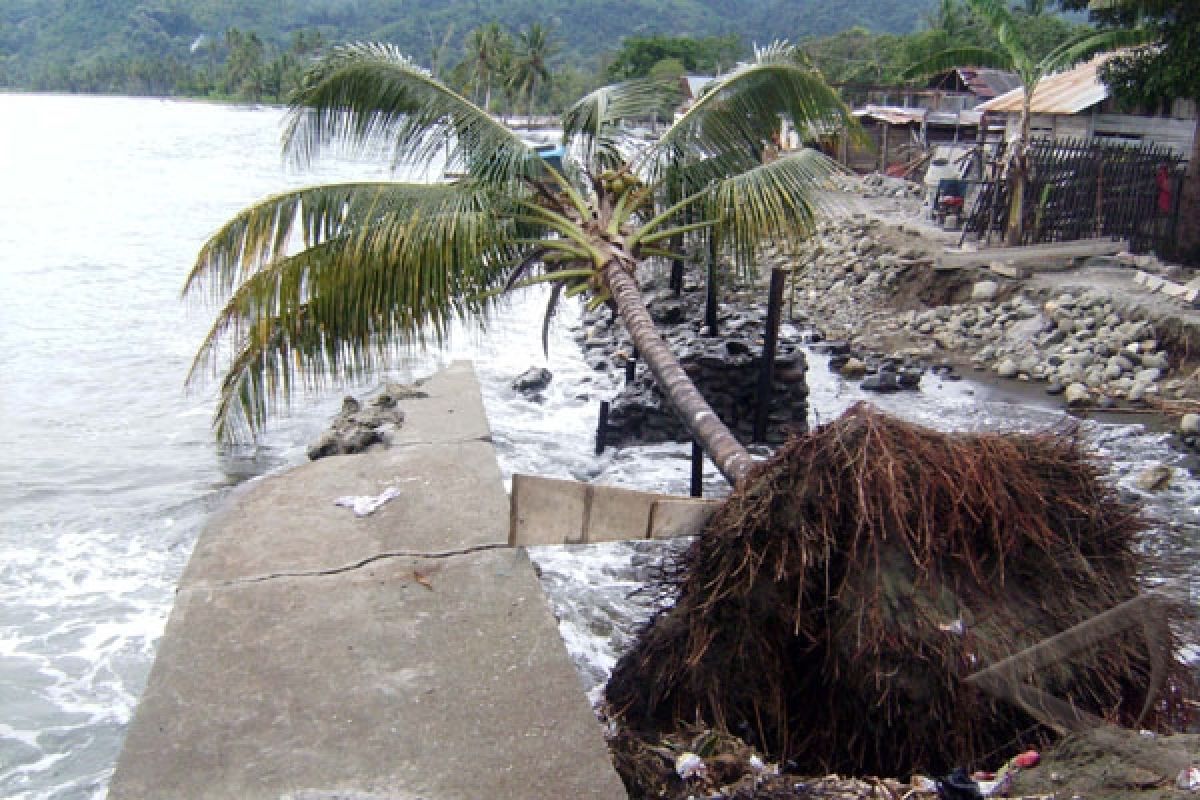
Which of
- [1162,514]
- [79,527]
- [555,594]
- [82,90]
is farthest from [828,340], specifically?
[82,90]

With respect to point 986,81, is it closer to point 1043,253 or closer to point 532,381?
point 1043,253

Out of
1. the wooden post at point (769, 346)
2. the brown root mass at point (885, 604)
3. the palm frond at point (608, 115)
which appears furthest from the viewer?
the wooden post at point (769, 346)

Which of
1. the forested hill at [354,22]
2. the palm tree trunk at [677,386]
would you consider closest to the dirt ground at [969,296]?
the palm tree trunk at [677,386]

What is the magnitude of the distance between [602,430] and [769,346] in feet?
6.80

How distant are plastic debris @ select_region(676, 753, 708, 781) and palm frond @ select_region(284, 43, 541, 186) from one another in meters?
4.84

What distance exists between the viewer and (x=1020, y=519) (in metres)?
4.52

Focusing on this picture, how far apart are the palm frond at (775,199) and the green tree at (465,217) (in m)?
0.02

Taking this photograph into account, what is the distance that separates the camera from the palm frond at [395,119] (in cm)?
791

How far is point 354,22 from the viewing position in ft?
510

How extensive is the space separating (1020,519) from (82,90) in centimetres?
13296

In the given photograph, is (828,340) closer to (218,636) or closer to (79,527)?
(79,527)

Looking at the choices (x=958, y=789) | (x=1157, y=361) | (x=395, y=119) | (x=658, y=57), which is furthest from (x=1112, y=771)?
(x=658, y=57)

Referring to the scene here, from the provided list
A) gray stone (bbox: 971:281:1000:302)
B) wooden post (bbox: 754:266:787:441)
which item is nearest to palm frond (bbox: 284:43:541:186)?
wooden post (bbox: 754:266:787:441)

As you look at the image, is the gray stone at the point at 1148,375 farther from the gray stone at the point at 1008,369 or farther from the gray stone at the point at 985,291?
the gray stone at the point at 985,291
